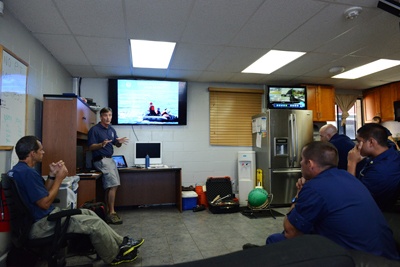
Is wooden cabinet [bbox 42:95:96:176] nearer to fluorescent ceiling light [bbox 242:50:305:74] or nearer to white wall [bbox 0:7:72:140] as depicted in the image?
white wall [bbox 0:7:72:140]

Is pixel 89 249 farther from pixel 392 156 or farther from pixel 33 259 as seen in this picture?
pixel 392 156

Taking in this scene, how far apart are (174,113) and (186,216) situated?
81.0 inches

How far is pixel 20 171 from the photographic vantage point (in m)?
1.98

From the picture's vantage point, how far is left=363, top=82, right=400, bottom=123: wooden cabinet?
561 centimetres

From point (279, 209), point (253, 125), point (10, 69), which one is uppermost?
point (10, 69)

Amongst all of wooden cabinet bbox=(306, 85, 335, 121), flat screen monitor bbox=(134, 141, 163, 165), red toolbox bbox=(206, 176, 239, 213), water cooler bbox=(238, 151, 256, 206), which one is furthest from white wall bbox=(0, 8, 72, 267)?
wooden cabinet bbox=(306, 85, 335, 121)

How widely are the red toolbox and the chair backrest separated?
9.95 feet

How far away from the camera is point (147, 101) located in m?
4.97

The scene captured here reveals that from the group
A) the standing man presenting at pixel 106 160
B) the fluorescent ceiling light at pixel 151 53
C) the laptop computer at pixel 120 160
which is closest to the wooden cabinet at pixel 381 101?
the fluorescent ceiling light at pixel 151 53

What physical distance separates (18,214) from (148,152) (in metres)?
2.86

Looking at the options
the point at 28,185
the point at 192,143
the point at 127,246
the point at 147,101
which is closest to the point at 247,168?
the point at 192,143

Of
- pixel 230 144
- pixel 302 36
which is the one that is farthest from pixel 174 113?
pixel 302 36

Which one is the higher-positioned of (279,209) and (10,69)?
(10,69)

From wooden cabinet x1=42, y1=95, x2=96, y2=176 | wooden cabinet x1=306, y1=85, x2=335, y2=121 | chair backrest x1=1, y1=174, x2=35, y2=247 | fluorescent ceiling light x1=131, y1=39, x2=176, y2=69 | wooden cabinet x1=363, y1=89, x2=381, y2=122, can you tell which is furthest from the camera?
wooden cabinet x1=363, y1=89, x2=381, y2=122
